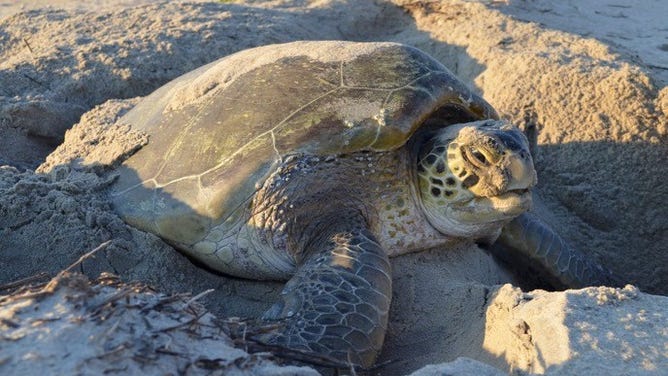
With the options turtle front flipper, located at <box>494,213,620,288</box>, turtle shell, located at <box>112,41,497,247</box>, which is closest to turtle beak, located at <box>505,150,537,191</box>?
turtle shell, located at <box>112,41,497,247</box>

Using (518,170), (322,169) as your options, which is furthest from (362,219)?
(518,170)

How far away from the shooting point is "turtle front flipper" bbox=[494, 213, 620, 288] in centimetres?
298

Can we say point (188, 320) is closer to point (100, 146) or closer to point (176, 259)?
point (176, 259)

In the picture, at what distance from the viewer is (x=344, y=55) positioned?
2826 millimetres

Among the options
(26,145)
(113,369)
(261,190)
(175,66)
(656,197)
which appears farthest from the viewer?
(175,66)

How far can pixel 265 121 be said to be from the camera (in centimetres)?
262

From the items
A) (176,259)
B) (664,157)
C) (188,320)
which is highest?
(188,320)

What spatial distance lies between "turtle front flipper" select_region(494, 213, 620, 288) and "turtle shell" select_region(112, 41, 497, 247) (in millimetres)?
550

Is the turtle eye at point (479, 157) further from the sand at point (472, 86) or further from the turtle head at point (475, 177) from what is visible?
the sand at point (472, 86)

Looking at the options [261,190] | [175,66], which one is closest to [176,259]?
[261,190]

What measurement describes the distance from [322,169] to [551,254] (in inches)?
45.8

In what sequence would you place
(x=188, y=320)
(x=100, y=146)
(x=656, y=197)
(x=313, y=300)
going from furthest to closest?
(x=656, y=197) < (x=100, y=146) < (x=313, y=300) < (x=188, y=320)

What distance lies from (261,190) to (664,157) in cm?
215

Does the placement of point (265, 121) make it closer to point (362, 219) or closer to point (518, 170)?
point (362, 219)
